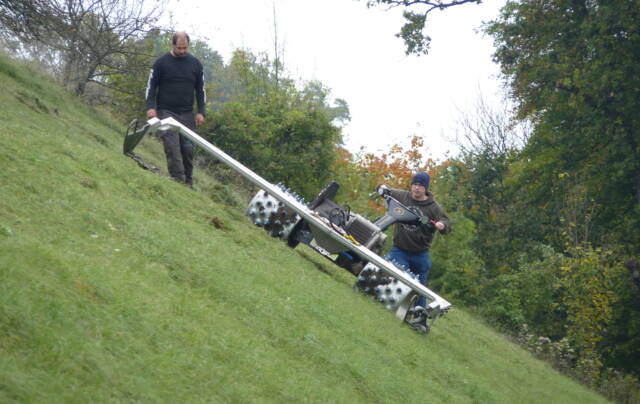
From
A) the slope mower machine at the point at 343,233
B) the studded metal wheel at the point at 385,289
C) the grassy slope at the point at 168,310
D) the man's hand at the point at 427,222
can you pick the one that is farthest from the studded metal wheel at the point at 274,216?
Result: the man's hand at the point at 427,222

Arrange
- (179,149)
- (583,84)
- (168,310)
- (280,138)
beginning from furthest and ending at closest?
1. (280,138)
2. (583,84)
3. (179,149)
4. (168,310)

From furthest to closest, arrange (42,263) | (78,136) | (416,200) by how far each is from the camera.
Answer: (78,136)
(416,200)
(42,263)

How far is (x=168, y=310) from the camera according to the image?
22.6 ft

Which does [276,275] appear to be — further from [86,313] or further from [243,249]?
[86,313]

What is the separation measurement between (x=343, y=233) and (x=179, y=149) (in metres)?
2.98

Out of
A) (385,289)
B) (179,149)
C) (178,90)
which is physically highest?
(178,90)

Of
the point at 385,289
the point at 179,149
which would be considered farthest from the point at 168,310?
the point at 179,149

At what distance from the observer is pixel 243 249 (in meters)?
10.8

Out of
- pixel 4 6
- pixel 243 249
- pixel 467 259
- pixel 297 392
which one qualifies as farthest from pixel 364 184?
pixel 297 392

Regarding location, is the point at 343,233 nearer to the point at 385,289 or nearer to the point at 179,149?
the point at 385,289

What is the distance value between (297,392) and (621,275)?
62.1ft

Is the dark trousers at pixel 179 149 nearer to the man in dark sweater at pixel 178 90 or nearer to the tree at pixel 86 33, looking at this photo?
the man in dark sweater at pixel 178 90

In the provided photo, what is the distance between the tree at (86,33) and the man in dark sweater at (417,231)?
880cm

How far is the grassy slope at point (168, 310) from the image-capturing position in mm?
→ 5475
